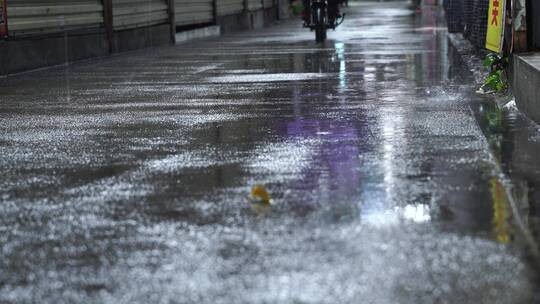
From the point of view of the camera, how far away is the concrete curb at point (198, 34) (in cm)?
3245

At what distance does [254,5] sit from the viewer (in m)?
46.9

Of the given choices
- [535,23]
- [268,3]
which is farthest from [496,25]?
[268,3]

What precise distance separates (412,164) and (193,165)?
1736mm

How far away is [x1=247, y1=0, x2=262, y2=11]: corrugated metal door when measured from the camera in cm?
4547

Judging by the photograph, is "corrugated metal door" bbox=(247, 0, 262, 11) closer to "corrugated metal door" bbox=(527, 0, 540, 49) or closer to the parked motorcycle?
the parked motorcycle

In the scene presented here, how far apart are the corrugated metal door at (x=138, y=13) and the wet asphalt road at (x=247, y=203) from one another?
11.5 meters

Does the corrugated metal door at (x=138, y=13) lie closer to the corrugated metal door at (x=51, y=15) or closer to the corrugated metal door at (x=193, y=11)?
the corrugated metal door at (x=51, y=15)

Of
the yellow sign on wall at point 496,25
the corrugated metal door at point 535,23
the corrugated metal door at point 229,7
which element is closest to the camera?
the corrugated metal door at point 535,23

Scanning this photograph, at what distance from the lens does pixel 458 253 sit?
5.64 m

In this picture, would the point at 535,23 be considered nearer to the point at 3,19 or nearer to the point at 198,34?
the point at 3,19

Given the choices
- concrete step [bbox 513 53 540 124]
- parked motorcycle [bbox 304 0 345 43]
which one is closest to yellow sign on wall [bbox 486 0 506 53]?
concrete step [bbox 513 53 540 124]

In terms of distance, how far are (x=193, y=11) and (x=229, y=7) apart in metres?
5.90

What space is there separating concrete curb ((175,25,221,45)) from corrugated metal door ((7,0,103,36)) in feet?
24.0

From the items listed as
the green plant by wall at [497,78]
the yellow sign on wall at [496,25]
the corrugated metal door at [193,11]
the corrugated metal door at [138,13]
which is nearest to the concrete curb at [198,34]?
the corrugated metal door at [193,11]
